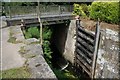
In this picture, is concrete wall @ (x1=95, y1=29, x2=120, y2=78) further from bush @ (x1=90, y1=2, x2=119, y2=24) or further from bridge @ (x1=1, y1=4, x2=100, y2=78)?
bush @ (x1=90, y1=2, x2=119, y2=24)

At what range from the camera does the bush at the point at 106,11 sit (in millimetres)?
9617

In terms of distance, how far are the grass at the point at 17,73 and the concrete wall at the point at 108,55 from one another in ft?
15.3

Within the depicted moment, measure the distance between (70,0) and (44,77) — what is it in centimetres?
1526

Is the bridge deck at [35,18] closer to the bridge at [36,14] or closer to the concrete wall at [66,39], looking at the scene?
the bridge at [36,14]

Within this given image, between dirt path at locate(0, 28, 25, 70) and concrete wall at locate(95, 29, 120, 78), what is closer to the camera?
dirt path at locate(0, 28, 25, 70)

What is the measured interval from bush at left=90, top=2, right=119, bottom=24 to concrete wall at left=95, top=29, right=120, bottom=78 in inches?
46.9

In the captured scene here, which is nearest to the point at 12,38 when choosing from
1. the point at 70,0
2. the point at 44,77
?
the point at 44,77

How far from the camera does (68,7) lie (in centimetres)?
1483

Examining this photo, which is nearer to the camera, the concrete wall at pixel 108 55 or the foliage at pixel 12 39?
the foliage at pixel 12 39

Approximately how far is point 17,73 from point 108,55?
528cm

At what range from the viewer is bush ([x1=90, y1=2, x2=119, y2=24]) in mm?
9617

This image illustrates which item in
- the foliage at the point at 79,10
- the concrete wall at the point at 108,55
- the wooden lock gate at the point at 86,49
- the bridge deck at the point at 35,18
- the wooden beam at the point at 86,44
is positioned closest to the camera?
the concrete wall at the point at 108,55

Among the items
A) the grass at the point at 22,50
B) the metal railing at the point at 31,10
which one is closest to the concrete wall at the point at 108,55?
the grass at the point at 22,50

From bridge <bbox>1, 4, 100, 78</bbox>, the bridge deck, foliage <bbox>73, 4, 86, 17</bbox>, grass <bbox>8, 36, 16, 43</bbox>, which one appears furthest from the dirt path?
foliage <bbox>73, 4, 86, 17</bbox>
